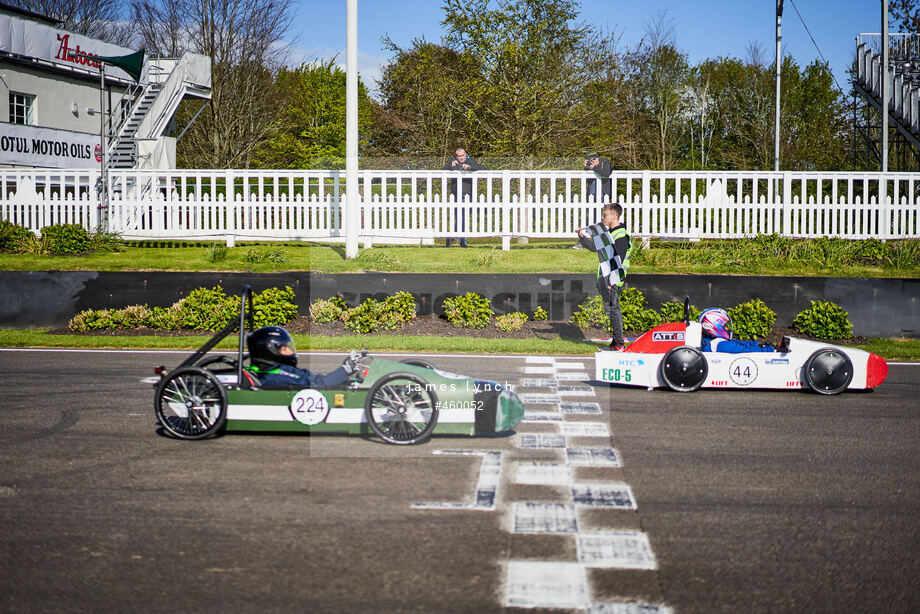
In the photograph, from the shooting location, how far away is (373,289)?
51.5ft

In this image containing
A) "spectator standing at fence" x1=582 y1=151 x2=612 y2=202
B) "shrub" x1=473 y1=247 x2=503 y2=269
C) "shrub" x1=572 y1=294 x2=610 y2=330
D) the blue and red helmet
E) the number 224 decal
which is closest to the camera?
the number 224 decal

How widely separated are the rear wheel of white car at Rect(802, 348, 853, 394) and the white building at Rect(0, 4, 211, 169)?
82.3ft

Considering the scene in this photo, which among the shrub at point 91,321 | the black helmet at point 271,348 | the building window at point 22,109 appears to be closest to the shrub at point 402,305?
the shrub at point 91,321

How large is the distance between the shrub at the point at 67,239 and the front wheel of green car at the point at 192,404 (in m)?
12.6

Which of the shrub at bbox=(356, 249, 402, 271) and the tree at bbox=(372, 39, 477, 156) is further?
the tree at bbox=(372, 39, 477, 156)

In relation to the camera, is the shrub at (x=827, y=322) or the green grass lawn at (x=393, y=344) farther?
the shrub at (x=827, y=322)

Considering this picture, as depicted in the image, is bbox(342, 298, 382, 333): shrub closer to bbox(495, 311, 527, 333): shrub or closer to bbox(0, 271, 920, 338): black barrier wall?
bbox(0, 271, 920, 338): black barrier wall

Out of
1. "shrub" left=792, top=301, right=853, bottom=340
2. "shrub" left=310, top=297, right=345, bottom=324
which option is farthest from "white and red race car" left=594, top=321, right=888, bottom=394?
"shrub" left=310, top=297, right=345, bottom=324

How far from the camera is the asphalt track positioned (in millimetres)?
4293

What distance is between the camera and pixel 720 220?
19.0 metres

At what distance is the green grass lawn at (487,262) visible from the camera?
16.5 metres

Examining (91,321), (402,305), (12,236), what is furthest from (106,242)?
(402,305)

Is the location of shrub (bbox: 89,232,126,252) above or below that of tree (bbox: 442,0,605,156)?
below

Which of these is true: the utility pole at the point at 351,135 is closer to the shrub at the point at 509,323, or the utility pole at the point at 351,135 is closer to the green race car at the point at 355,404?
the shrub at the point at 509,323
